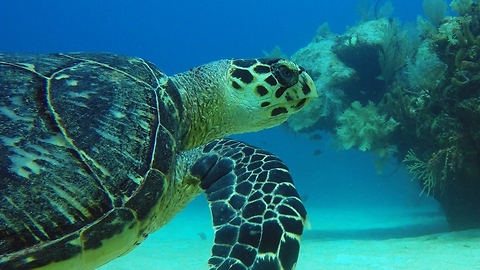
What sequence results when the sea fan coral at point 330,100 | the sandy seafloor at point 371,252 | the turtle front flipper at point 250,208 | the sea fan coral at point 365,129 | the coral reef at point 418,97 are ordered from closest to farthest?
the turtle front flipper at point 250,208 < the sandy seafloor at point 371,252 < the coral reef at point 418,97 < the sea fan coral at point 365,129 < the sea fan coral at point 330,100

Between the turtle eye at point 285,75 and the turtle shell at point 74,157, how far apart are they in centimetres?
100

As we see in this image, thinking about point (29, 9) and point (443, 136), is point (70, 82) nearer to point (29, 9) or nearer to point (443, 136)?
point (443, 136)

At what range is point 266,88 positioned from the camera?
2.90 meters

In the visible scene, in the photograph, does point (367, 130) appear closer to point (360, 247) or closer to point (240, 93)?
point (360, 247)

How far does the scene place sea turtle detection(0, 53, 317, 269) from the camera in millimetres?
1657

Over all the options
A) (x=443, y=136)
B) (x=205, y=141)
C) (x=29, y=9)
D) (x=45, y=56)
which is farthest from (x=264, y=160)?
(x=29, y=9)

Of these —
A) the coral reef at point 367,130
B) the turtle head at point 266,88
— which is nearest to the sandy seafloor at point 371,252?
the coral reef at point 367,130

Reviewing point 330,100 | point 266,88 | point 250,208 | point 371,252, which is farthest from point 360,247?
point 330,100

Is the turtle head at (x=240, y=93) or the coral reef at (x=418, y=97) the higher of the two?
the coral reef at (x=418, y=97)

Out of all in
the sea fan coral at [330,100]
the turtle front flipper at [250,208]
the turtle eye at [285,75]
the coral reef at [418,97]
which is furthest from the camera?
the sea fan coral at [330,100]

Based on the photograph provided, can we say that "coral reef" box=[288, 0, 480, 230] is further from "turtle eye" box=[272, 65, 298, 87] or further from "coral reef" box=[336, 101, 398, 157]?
"turtle eye" box=[272, 65, 298, 87]

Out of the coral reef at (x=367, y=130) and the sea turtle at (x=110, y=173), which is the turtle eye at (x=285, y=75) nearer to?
the sea turtle at (x=110, y=173)

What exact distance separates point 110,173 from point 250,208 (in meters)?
0.80

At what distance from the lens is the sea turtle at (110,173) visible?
5.44 feet
